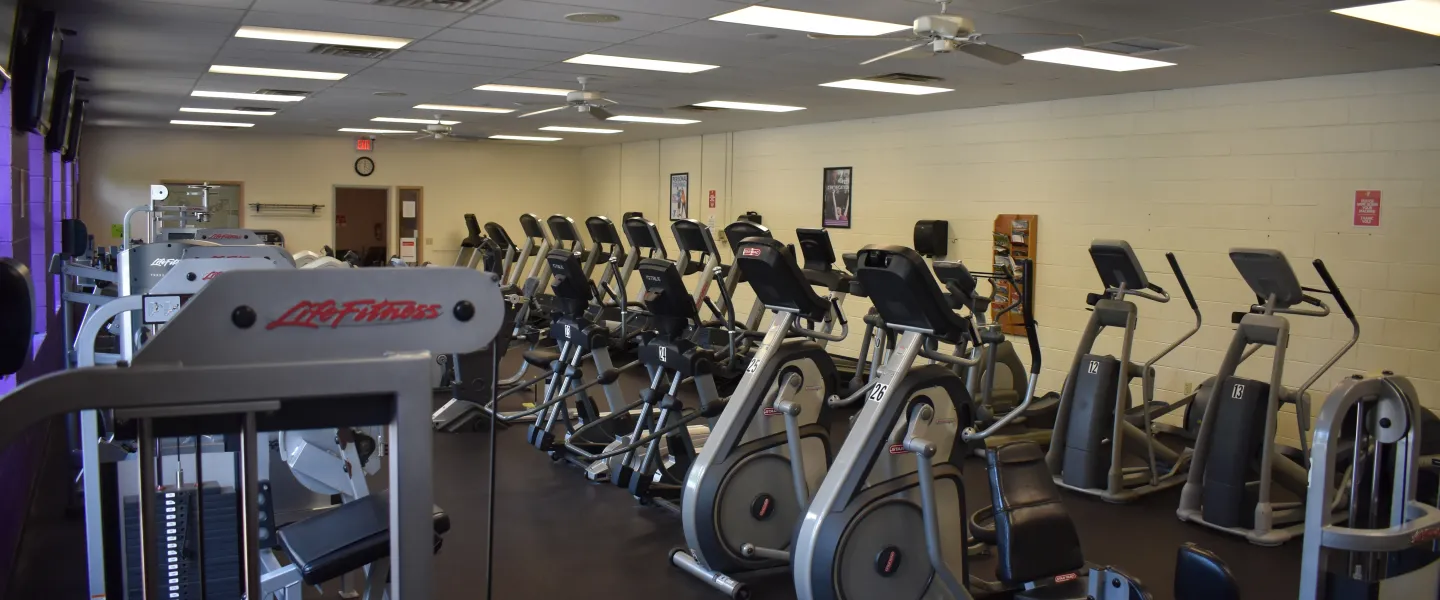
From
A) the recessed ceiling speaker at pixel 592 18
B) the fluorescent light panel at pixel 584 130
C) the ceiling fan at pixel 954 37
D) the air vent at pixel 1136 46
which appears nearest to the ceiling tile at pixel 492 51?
the recessed ceiling speaker at pixel 592 18

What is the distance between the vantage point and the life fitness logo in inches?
54.0

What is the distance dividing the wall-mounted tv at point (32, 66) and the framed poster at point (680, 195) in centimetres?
851

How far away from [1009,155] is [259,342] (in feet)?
26.1

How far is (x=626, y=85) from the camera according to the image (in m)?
8.05

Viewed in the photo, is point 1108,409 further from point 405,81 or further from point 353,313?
point 405,81

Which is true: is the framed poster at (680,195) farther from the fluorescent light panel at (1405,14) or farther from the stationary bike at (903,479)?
the stationary bike at (903,479)

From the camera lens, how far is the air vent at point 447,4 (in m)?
5.01

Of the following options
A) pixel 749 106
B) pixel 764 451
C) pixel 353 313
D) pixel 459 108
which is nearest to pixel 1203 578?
pixel 764 451

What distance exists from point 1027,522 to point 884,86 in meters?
4.89

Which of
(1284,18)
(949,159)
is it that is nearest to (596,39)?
(1284,18)

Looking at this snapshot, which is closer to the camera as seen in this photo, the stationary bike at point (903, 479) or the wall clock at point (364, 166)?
the stationary bike at point (903, 479)

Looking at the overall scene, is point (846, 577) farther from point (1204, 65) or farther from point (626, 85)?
point (626, 85)

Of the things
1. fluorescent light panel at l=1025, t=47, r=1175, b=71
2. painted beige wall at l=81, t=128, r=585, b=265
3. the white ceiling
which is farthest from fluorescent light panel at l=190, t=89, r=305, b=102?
fluorescent light panel at l=1025, t=47, r=1175, b=71

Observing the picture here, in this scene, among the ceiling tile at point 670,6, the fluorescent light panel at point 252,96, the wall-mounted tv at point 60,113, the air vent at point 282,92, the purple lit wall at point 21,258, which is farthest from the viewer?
the fluorescent light panel at point 252,96
